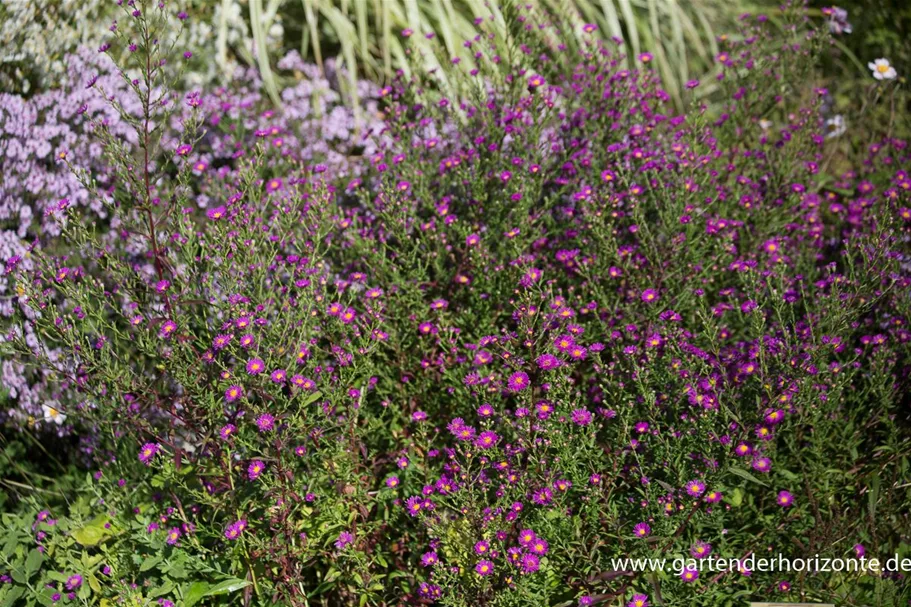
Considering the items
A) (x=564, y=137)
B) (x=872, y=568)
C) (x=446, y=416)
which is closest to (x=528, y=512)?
(x=446, y=416)

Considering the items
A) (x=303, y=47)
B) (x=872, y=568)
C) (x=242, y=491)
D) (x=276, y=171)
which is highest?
(x=303, y=47)

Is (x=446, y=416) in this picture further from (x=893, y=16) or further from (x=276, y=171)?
(x=893, y=16)

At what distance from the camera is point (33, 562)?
7.84ft

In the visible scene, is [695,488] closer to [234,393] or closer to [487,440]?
[487,440]

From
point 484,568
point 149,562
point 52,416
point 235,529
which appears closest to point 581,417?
point 484,568

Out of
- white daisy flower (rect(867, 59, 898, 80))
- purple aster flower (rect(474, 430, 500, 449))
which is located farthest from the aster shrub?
white daisy flower (rect(867, 59, 898, 80))

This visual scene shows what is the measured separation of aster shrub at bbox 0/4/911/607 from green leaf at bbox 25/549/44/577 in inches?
1.9

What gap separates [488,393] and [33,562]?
4.76ft

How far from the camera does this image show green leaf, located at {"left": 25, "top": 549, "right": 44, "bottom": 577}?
7.79ft

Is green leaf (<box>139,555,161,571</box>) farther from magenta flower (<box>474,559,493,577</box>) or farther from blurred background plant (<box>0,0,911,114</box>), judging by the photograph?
blurred background plant (<box>0,0,911,114</box>)

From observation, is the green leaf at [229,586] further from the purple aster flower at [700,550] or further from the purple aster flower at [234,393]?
the purple aster flower at [700,550]

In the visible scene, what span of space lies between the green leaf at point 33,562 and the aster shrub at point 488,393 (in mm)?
50

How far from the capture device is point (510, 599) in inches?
80.1

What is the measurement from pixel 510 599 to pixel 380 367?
3.04ft
